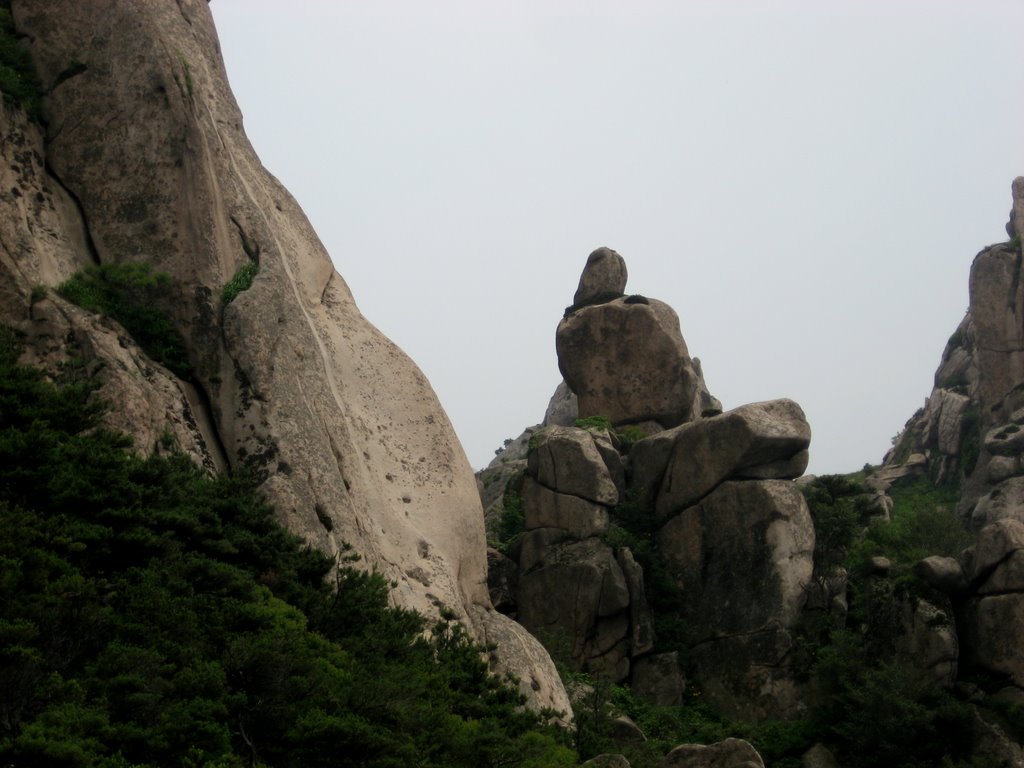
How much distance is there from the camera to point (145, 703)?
15992mm

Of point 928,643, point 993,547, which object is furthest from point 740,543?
point 993,547

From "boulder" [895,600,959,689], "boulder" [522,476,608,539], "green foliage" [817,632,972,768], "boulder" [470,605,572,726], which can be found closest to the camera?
"boulder" [470,605,572,726]

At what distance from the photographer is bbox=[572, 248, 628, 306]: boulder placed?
2117 inches

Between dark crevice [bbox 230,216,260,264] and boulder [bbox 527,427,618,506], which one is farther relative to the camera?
boulder [bbox 527,427,618,506]

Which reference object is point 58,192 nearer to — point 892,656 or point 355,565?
point 355,565

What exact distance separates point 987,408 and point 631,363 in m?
21.9

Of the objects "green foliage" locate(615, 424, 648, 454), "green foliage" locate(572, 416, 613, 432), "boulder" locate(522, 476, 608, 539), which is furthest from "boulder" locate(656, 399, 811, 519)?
"green foliage" locate(572, 416, 613, 432)

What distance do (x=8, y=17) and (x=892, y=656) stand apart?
28.2m

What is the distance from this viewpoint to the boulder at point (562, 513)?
1718 inches

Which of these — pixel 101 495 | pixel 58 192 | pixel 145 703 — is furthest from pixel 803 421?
pixel 145 703

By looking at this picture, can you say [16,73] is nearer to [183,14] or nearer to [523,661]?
[183,14]

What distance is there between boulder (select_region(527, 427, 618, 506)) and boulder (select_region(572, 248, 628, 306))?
32.1 ft

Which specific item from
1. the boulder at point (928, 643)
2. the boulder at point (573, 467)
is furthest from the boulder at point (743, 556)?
the boulder at point (928, 643)

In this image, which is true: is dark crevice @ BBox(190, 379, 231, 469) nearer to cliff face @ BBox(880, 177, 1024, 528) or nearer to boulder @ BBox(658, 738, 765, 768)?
boulder @ BBox(658, 738, 765, 768)
